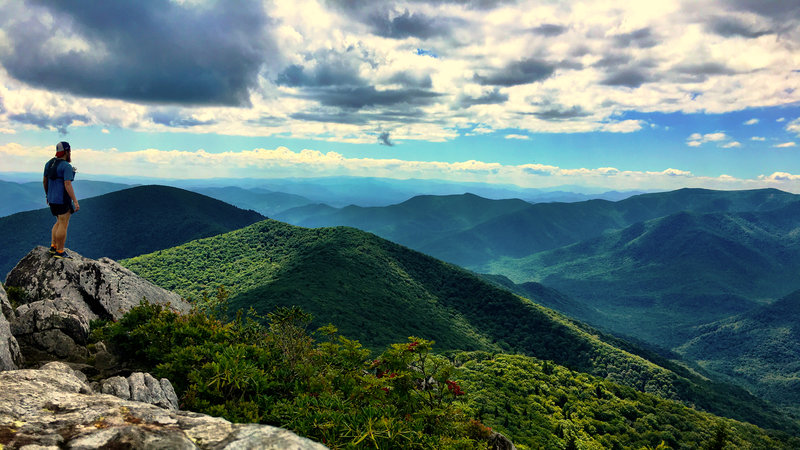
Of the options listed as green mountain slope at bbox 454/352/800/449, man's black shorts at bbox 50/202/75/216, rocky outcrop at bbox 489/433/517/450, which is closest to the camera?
rocky outcrop at bbox 489/433/517/450

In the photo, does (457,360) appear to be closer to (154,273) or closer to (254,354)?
(254,354)

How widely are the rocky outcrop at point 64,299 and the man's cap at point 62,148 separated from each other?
18.0 feet

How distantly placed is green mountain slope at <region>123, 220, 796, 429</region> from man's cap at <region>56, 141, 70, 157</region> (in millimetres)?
81310

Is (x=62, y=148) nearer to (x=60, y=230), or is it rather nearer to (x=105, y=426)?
(x=60, y=230)

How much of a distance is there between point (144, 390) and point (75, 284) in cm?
1290

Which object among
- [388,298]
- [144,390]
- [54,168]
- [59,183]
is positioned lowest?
[388,298]

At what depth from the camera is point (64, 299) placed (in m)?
16.8

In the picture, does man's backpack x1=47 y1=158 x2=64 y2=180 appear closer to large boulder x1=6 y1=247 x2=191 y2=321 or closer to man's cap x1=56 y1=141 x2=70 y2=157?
man's cap x1=56 y1=141 x2=70 y2=157

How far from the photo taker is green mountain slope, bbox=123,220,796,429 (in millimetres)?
113625

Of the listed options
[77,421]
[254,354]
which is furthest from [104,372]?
[77,421]

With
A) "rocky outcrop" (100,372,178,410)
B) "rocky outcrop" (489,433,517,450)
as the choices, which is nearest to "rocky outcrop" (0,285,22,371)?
"rocky outcrop" (100,372,178,410)

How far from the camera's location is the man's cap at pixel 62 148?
16812 millimetres

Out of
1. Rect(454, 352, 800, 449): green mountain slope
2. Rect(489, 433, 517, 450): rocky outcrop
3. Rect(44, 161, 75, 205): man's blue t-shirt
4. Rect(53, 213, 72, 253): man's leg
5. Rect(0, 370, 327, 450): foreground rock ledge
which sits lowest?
Rect(454, 352, 800, 449): green mountain slope

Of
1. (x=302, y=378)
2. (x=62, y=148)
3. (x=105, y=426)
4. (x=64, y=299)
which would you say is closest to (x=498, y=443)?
(x=302, y=378)
